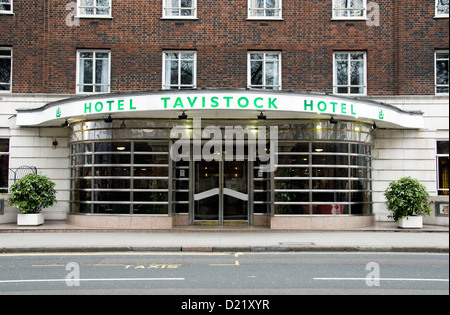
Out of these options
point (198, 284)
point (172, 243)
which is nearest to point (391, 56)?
point (172, 243)

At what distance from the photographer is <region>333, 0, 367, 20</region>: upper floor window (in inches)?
692

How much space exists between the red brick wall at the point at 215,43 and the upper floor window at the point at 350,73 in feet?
0.99

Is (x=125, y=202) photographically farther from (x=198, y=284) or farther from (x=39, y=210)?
(x=198, y=284)

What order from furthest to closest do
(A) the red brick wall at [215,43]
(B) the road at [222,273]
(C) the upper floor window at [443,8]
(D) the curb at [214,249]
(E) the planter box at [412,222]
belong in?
(A) the red brick wall at [215,43]
(E) the planter box at [412,222]
(D) the curb at [214,249]
(B) the road at [222,273]
(C) the upper floor window at [443,8]

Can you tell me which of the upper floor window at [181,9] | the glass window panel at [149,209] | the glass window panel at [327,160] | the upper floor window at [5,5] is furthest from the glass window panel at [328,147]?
the upper floor window at [5,5]

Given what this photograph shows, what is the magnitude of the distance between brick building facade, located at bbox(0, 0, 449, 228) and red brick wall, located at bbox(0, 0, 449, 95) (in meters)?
0.04

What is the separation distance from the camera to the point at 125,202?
618 inches

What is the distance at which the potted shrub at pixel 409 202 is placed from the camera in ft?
49.6

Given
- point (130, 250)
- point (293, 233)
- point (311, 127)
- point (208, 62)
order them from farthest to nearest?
point (208, 62) < point (311, 127) < point (293, 233) < point (130, 250)

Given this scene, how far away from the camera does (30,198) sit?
15586 mm

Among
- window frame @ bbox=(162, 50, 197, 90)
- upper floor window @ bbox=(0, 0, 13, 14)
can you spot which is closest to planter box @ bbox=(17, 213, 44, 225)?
window frame @ bbox=(162, 50, 197, 90)

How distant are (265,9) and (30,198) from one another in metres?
11.2

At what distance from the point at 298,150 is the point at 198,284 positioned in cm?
899

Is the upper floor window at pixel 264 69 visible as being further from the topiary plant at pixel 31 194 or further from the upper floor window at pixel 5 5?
the upper floor window at pixel 5 5
